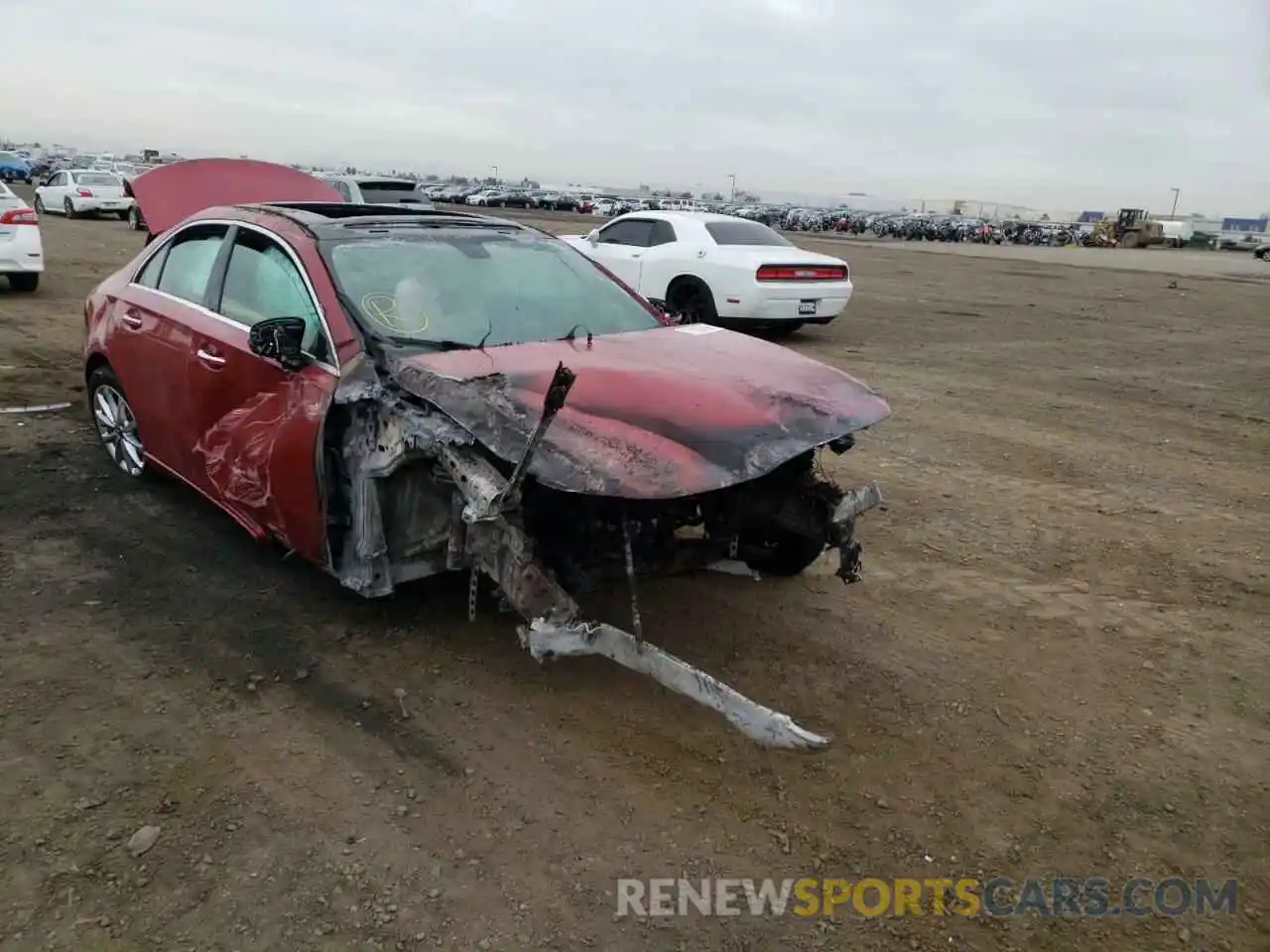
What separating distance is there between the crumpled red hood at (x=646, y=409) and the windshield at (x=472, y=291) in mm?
211

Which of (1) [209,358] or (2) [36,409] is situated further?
(2) [36,409]

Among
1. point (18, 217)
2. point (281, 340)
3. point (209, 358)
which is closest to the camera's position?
point (281, 340)

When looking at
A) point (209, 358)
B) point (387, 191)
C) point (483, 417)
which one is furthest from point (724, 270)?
point (483, 417)

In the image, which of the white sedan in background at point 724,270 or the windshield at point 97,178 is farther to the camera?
the windshield at point 97,178

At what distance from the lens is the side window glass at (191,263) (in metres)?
4.49

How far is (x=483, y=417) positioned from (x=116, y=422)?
333cm

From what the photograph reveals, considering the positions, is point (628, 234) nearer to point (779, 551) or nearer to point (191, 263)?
point (191, 263)

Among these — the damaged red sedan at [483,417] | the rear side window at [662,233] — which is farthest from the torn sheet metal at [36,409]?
the rear side window at [662,233]

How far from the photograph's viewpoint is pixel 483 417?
3.11 metres

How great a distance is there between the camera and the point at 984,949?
2.46 m

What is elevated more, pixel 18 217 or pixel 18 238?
pixel 18 217

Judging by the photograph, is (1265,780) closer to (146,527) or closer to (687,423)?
(687,423)

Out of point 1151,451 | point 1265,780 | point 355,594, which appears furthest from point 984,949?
point 1151,451

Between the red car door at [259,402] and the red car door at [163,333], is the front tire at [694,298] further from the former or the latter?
the red car door at [259,402]
